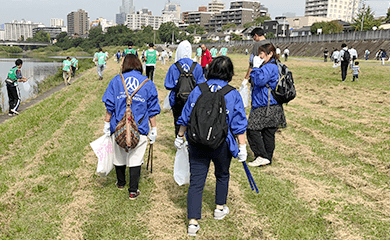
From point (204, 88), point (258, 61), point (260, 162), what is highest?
point (258, 61)

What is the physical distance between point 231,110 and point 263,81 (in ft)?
6.16

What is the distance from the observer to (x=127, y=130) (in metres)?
3.94

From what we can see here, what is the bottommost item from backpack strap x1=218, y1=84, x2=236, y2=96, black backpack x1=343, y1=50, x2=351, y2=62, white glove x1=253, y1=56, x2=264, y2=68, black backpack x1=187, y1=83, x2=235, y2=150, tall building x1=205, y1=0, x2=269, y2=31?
black backpack x1=187, y1=83, x2=235, y2=150

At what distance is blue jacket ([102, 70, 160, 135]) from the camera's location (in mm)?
4023

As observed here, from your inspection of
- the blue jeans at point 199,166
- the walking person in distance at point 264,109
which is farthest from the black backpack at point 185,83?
the blue jeans at point 199,166

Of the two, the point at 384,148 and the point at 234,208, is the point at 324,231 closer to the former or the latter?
the point at 234,208

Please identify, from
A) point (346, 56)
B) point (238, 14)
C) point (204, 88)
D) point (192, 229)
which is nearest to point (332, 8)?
point (238, 14)

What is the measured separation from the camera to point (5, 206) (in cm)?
429

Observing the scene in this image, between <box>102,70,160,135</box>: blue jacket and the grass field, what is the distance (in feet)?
3.53

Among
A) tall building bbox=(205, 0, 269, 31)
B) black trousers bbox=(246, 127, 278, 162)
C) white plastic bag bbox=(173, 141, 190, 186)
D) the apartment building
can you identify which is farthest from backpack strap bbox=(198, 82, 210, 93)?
the apartment building

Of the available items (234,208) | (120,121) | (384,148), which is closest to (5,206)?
(120,121)

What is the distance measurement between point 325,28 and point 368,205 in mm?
76156

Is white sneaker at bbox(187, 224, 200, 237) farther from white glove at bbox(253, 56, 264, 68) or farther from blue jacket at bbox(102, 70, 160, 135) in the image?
white glove at bbox(253, 56, 264, 68)

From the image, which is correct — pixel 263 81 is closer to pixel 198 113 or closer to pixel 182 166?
pixel 182 166
